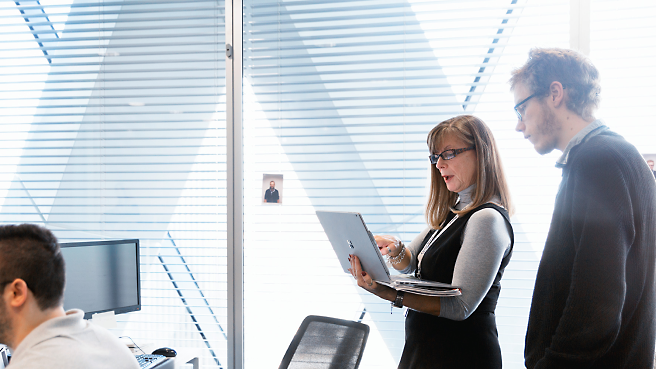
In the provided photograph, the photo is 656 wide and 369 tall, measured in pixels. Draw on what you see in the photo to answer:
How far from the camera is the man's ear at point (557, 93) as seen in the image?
1.05 metres

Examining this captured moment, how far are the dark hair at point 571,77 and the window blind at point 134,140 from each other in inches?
66.8

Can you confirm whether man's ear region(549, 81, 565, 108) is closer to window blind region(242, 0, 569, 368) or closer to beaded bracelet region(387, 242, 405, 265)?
beaded bracelet region(387, 242, 405, 265)

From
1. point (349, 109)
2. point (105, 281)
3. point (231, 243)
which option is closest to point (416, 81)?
point (349, 109)

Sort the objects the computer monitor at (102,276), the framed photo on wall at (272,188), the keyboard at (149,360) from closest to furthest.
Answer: the keyboard at (149,360) → the computer monitor at (102,276) → the framed photo on wall at (272,188)

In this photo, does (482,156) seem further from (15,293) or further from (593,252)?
(15,293)

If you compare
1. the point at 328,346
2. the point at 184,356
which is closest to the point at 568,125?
the point at 328,346

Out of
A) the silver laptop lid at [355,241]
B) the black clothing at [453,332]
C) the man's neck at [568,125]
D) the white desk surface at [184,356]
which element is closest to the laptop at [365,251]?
the silver laptop lid at [355,241]

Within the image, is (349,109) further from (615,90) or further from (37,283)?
(37,283)

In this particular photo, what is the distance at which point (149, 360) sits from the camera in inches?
66.2

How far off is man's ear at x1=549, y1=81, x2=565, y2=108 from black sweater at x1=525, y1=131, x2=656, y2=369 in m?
0.14

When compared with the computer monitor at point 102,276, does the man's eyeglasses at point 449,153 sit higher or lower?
higher

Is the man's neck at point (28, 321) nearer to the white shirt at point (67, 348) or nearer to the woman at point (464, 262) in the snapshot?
the white shirt at point (67, 348)

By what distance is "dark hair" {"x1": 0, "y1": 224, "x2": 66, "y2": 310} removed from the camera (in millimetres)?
915

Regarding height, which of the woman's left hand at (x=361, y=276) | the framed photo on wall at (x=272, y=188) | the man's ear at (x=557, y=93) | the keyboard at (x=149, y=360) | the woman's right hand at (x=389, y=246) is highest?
the man's ear at (x=557, y=93)
